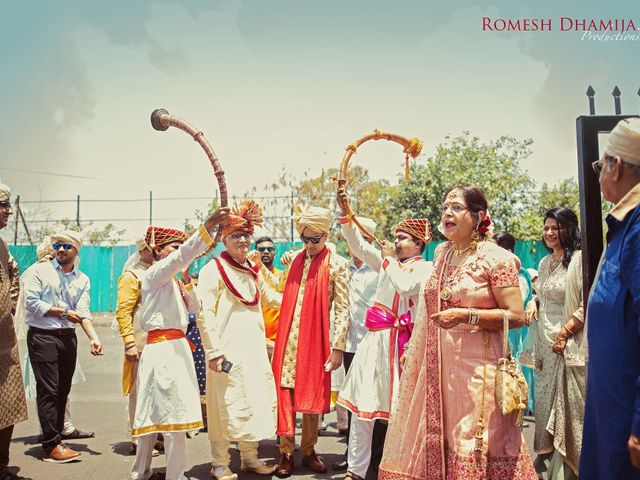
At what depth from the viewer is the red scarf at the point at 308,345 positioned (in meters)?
5.41

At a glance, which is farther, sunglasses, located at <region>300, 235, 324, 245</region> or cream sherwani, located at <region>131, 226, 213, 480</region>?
sunglasses, located at <region>300, 235, 324, 245</region>

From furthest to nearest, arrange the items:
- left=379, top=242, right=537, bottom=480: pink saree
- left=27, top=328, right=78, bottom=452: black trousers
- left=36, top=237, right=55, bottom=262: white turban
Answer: left=36, top=237, right=55, bottom=262: white turban, left=27, top=328, right=78, bottom=452: black trousers, left=379, top=242, right=537, bottom=480: pink saree

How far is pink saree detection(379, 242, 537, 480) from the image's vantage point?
337 centimetres

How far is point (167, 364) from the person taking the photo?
4691mm

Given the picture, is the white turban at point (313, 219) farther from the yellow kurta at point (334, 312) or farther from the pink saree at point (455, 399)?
the pink saree at point (455, 399)

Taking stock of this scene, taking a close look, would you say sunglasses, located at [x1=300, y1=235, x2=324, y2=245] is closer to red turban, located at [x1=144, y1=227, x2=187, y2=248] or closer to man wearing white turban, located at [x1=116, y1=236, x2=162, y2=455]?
red turban, located at [x1=144, y1=227, x2=187, y2=248]

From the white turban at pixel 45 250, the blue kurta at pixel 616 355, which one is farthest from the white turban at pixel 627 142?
the white turban at pixel 45 250

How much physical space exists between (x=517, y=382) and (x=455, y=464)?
0.59 m

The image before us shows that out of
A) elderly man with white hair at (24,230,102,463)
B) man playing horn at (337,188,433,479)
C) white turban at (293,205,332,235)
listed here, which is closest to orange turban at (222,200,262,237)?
white turban at (293,205,332,235)

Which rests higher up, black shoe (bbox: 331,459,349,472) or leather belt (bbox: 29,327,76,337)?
leather belt (bbox: 29,327,76,337)

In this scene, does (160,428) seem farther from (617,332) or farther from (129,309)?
(617,332)

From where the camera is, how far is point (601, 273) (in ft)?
8.73

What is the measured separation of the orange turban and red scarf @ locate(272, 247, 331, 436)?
61cm

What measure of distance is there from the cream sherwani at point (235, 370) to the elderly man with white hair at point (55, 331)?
161 cm
